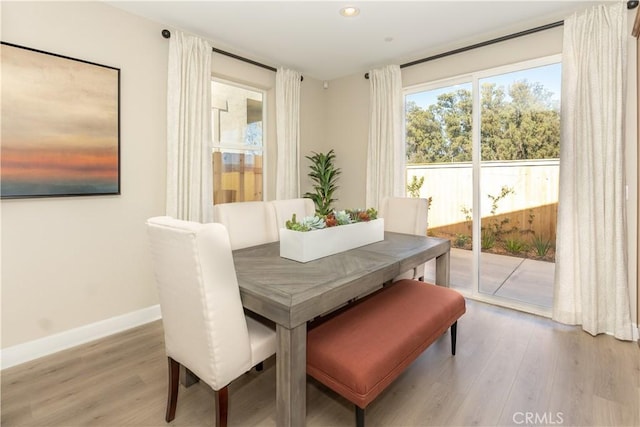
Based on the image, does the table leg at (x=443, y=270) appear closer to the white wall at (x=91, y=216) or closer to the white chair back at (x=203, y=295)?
the white chair back at (x=203, y=295)

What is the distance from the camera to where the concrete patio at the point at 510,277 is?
3092 millimetres

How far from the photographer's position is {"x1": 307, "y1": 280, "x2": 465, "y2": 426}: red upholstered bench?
4.56 ft

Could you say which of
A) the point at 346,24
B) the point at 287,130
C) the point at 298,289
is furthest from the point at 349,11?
the point at 298,289

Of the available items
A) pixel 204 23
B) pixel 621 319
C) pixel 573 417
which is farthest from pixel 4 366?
pixel 621 319

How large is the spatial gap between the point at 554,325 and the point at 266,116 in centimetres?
356

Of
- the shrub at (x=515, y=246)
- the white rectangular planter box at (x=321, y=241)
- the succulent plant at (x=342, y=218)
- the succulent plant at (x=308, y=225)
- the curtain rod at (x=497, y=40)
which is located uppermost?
the curtain rod at (x=497, y=40)

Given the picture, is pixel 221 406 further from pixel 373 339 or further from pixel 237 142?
pixel 237 142

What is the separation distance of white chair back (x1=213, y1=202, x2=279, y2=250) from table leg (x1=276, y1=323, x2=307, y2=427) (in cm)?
118

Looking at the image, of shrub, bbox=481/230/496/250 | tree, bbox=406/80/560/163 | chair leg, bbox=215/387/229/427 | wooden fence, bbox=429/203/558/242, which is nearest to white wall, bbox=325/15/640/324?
tree, bbox=406/80/560/163

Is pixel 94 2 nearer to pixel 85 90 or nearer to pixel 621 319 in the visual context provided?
pixel 85 90

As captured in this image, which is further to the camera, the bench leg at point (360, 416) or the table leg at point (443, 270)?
the table leg at point (443, 270)

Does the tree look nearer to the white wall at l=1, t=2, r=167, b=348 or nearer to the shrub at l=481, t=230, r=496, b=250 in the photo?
the shrub at l=481, t=230, r=496, b=250

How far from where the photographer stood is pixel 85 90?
7.80ft

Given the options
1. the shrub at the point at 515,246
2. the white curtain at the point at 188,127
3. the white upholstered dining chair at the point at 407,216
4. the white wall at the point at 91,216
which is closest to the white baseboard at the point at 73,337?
the white wall at the point at 91,216
